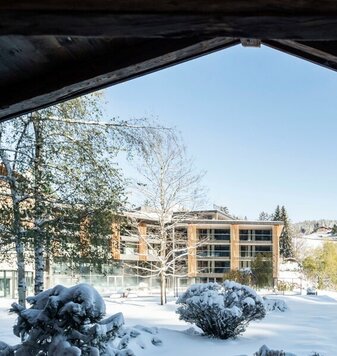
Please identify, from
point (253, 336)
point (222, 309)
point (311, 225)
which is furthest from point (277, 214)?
point (222, 309)

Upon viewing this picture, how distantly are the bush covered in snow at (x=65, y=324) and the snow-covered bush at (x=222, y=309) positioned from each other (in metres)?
3.62

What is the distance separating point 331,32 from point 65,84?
0.69 metres

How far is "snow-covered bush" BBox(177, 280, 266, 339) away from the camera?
6113mm

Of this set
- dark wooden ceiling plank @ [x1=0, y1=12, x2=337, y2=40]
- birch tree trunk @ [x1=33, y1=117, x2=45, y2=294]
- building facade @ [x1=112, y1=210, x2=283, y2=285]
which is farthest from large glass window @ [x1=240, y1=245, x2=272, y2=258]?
dark wooden ceiling plank @ [x1=0, y1=12, x2=337, y2=40]

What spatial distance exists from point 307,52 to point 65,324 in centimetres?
206

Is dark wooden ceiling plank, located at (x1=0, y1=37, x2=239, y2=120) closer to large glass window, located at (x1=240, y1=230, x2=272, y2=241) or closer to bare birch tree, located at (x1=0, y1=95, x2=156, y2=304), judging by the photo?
bare birch tree, located at (x1=0, y1=95, x2=156, y2=304)

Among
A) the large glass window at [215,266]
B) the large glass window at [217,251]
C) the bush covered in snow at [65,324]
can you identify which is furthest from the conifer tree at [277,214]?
the bush covered in snow at [65,324]

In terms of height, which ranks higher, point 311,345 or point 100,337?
point 100,337

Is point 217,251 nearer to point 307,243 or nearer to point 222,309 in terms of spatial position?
point 307,243

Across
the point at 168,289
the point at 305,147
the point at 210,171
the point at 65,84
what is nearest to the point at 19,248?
the point at 65,84

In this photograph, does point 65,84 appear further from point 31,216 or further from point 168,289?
point 168,289

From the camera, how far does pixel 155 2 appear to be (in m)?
0.80

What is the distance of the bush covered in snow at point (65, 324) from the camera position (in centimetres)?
255

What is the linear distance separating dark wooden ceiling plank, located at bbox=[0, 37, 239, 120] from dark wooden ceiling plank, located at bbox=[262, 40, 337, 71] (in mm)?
113
